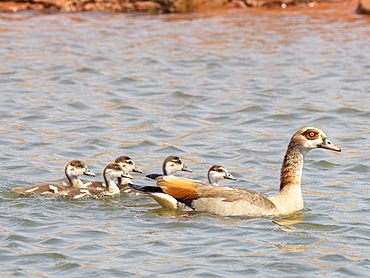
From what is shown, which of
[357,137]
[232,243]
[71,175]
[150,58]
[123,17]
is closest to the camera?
[232,243]

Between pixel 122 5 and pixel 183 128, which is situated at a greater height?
pixel 122 5

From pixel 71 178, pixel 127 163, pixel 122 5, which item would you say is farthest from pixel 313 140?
pixel 122 5

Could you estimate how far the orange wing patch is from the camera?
10.5 meters

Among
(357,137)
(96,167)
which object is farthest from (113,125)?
(357,137)

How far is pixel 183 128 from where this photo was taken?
15000mm

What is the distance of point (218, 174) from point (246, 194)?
1188 millimetres

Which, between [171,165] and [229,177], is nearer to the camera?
[229,177]

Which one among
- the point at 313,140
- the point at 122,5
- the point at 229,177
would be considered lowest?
the point at 229,177

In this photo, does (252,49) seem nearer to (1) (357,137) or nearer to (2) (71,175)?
(1) (357,137)

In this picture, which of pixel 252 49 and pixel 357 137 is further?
pixel 252 49

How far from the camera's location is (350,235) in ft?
31.1

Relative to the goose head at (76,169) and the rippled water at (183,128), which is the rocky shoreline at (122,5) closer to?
the rippled water at (183,128)

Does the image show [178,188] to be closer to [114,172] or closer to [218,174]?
[218,174]

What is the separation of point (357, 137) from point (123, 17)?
12435 millimetres
